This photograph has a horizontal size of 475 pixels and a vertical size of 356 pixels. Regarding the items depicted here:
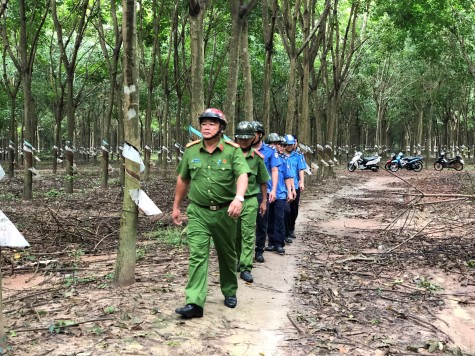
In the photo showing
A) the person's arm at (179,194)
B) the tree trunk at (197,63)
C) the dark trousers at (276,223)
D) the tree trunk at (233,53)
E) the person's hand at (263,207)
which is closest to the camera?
the person's arm at (179,194)

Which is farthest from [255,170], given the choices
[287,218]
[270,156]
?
[287,218]

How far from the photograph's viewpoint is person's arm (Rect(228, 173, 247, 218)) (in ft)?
13.5

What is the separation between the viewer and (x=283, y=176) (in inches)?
277

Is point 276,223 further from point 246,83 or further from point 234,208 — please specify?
point 246,83

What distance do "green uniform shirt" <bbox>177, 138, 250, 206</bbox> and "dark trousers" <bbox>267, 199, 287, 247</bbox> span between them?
2515 mm

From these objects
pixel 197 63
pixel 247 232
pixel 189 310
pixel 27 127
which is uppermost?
pixel 197 63

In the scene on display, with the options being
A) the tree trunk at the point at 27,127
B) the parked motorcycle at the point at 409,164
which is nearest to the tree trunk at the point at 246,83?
the tree trunk at the point at 27,127

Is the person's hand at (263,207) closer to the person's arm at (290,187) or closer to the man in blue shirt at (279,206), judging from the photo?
the man in blue shirt at (279,206)

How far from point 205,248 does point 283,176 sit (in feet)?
9.77

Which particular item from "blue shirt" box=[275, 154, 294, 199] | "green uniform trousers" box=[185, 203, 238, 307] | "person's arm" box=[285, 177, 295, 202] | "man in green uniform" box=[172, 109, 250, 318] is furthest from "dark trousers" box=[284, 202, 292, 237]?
"man in green uniform" box=[172, 109, 250, 318]

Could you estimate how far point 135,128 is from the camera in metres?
4.88

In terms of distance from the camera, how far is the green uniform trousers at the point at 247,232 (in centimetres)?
549

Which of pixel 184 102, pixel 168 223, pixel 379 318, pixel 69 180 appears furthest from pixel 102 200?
pixel 184 102

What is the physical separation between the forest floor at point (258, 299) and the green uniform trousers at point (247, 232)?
0.26 meters
